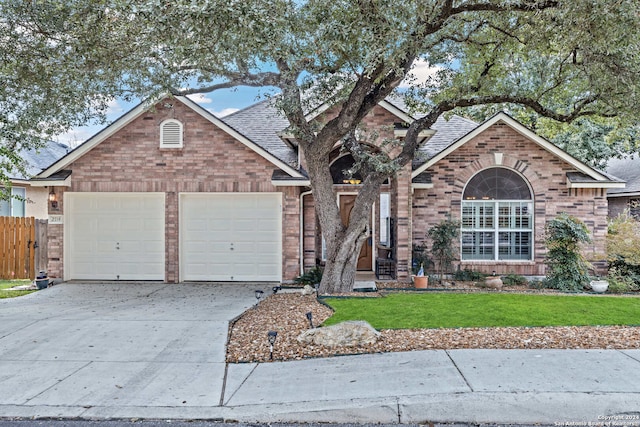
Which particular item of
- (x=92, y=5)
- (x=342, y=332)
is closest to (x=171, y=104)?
(x=92, y=5)

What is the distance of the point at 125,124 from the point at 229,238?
4132mm

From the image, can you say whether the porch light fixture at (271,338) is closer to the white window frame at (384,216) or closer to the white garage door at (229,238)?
the white garage door at (229,238)

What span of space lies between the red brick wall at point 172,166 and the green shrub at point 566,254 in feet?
23.1

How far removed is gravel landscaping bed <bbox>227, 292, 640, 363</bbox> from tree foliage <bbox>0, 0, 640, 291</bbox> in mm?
3182

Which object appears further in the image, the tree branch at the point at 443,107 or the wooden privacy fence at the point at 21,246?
the wooden privacy fence at the point at 21,246

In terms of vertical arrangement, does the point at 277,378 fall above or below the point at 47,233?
below

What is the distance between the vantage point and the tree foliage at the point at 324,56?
6.58 m

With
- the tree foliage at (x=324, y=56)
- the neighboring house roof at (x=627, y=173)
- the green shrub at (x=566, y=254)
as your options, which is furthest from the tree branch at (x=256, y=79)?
the neighboring house roof at (x=627, y=173)

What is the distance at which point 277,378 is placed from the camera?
514 centimetres

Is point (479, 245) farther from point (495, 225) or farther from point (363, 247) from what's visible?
point (363, 247)

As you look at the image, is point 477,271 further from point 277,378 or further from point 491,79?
point 277,378

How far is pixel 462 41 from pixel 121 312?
29.8 feet

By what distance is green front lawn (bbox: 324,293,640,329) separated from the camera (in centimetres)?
728

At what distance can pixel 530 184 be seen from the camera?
42.2ft
